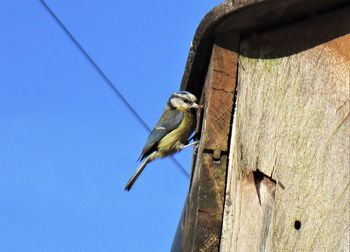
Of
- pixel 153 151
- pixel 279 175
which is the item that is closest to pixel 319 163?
pixel 279 175

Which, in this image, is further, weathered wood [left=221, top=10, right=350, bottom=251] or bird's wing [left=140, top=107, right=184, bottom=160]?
bird's wing [left=140, top=107, right=184, bottom=160]

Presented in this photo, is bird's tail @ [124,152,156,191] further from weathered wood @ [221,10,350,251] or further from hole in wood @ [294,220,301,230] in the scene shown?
hole in wood @ [294,220,301,230]

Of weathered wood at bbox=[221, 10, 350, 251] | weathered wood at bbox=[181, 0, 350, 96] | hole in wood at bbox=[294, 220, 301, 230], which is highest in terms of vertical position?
weathered wood at bbox=[181, 0, 350, 96]

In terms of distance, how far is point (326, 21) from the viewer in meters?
2.61

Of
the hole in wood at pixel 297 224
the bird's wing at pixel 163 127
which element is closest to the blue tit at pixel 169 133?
the bird's wing at pixel 163 127

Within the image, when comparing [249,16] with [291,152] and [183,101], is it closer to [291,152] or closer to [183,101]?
[291,152]

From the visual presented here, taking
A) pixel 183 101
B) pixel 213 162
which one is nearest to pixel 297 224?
pixel 213 162

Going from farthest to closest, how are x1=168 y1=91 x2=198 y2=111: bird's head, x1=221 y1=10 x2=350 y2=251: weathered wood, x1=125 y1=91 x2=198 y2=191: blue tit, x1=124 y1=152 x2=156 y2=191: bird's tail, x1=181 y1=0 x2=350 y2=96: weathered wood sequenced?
1. x1=124 y1=152 x2=156 y2=191: bird's tail
2. x1=125 y1=91 x2=198 y2=191: blue tit
3. x1=168 y1=91 x2=198 y2=111: bird's head
4. x1=181 y1=0 x2=350 y2=96: weathered wood
5. x1=221 y1=10 x2=350 y2=251: weathered wood

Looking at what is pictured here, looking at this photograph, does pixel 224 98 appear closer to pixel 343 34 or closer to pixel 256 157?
pixel 256 157

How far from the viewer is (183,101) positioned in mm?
4164

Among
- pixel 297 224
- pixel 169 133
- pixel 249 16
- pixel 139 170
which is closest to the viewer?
pixel 297 224

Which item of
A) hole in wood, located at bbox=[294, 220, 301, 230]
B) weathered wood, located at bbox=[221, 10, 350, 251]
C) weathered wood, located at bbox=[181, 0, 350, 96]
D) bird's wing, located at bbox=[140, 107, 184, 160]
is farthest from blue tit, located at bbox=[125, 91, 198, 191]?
hole in wood, located at bbox=[294, 220, 301, 230]

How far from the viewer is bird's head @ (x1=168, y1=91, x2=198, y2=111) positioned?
3.58 m

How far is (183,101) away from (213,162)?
1.45 m
